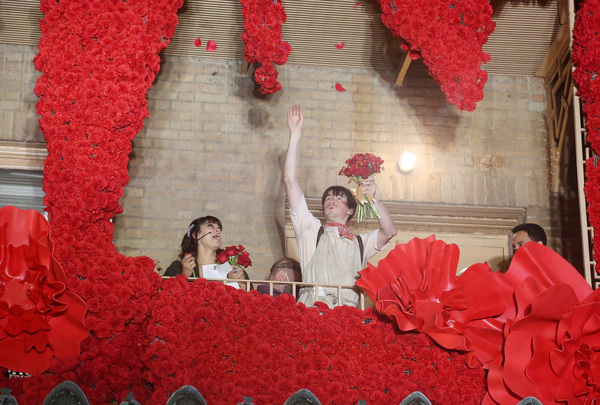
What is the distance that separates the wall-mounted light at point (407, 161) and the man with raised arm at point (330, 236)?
216cm

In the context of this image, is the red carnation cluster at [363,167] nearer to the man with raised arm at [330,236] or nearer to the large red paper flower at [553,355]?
the man with raised arm at [330,236]

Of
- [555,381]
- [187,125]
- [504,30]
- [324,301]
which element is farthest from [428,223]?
[555,381]

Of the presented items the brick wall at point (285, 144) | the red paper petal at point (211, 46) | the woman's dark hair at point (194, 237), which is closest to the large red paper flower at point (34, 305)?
the woman's dark hair at point (194, 237)

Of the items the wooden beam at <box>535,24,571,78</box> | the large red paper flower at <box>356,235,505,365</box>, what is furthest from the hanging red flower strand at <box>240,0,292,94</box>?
the wooden beam at <box>535,24,571,78</box>

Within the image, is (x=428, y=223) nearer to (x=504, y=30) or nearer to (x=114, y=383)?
(x=504, y=30)

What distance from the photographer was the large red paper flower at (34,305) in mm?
3287

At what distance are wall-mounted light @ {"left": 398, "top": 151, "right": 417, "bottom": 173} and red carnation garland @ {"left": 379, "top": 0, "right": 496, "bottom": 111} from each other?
216cm

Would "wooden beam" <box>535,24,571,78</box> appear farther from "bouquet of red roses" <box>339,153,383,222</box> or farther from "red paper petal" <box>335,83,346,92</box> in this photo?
"bouquet of red roses" <box>339,153,383,222</box>

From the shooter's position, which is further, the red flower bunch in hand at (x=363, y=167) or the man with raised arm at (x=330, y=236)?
the red flower bunch in hand at (x=363, y=167)

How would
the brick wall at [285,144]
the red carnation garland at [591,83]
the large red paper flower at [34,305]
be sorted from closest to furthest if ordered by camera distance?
the large red paper flower at [34,305] < the red carnation garland at [591,83] < the brick wall at [285,144]

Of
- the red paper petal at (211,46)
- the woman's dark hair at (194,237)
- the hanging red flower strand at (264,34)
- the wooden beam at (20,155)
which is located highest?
the red paper petal at (211,46)

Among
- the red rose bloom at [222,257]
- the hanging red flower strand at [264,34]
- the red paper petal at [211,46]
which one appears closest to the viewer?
the hanging red flower strand at [264,34]

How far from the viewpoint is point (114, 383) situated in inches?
131

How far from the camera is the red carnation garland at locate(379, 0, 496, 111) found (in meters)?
4.33
